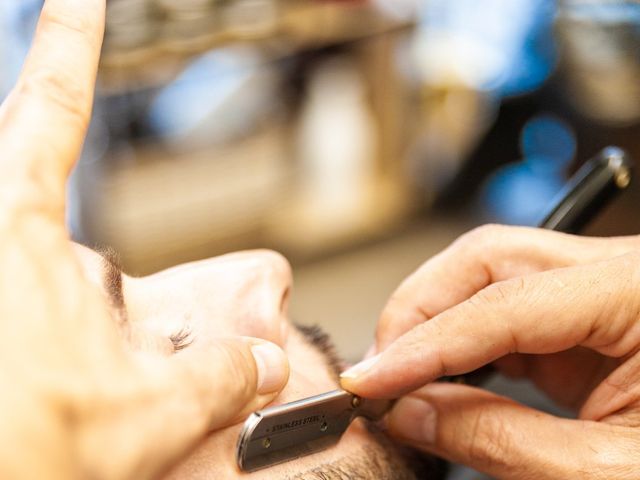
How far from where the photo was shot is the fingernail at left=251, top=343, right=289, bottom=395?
0.70 meters

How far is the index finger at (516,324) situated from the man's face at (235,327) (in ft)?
0.25

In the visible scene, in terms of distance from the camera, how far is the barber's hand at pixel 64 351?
457 mm

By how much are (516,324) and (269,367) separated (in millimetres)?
277

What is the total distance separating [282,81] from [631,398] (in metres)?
2.08

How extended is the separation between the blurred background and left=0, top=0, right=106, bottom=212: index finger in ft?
5.08

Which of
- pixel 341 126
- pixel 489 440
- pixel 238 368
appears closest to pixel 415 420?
pixel 489 440

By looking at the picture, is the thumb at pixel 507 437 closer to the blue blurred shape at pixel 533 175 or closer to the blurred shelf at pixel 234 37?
the blurred shelf at pixel 234 37

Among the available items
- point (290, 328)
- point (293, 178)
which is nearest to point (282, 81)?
point (293, 178)

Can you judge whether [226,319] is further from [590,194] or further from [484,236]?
[590,194]

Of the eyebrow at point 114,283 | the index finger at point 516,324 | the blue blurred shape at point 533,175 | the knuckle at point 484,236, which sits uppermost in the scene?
the eyebrow at point 114,283

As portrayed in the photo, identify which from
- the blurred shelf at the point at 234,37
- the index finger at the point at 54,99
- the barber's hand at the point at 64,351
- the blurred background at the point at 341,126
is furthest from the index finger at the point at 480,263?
the blurred shelf at the point at 234,37

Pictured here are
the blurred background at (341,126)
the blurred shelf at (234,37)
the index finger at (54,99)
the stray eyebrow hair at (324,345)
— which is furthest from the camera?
the blurred background at (341,126)

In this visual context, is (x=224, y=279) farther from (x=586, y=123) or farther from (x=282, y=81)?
(x=586, y=123)

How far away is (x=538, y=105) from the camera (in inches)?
119
